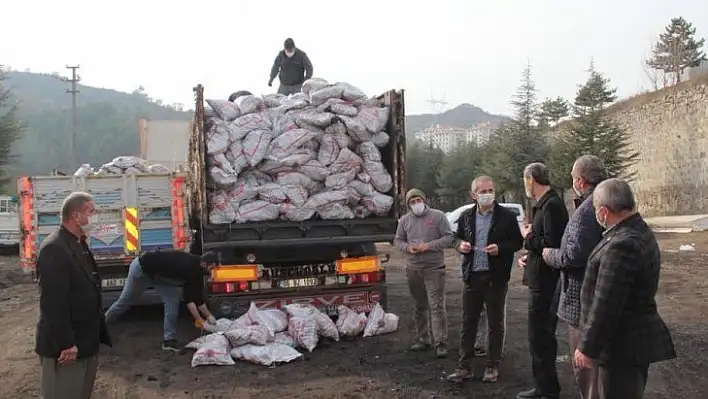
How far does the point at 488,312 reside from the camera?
19.1 feet

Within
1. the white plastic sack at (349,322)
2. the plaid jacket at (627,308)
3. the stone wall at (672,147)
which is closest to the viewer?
the plaid jacket at (627,308)

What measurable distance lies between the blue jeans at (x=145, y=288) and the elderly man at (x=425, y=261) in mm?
2612

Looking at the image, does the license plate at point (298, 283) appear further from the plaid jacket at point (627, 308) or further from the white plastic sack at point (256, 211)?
the plaid jacket at point (627, 308)

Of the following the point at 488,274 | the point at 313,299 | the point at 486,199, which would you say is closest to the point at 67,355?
the point at 488,274

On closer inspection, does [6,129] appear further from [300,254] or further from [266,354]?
[266,354]

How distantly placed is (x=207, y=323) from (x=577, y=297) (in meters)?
4.31

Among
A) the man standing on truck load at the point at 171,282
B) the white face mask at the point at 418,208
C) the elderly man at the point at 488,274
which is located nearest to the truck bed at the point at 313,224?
the man standing on truck load at the point at 171,282

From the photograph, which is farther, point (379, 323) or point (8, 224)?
point (8, 224)

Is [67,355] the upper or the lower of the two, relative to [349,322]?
upper

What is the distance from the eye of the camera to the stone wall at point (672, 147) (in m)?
28.1

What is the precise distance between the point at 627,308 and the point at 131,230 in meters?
6.29

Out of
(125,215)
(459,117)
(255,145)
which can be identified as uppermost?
(459,117)

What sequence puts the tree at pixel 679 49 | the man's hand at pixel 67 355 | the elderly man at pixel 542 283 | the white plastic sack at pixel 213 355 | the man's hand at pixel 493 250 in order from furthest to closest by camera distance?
the tree at pixel 679 49 < the white plastic sack at pixel 213 355 < the man's hand at pixel 493 250 < the elderly man at pixel 542 283 < the man's hand at pixel 67 355

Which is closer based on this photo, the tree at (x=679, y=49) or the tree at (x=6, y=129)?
the tree at (x=6, y=129)
